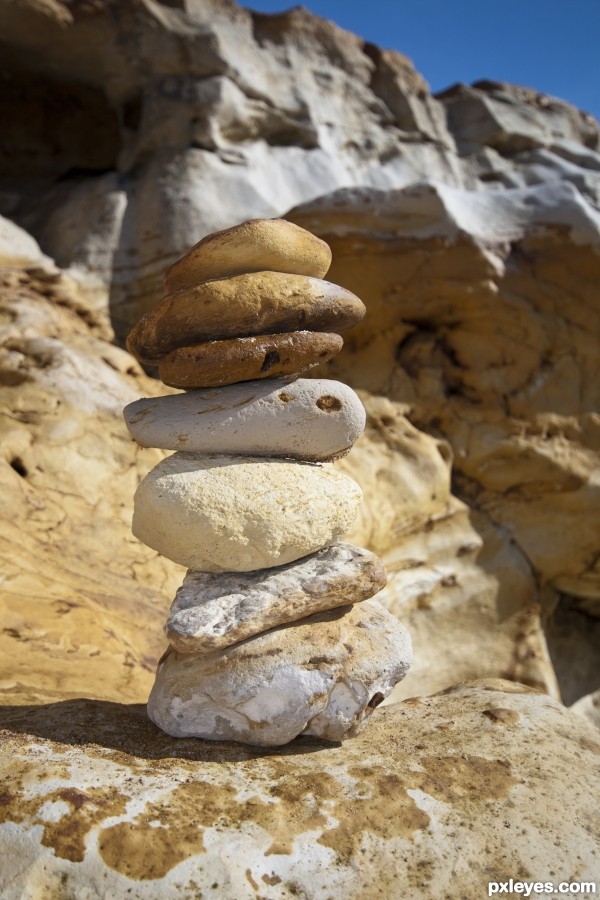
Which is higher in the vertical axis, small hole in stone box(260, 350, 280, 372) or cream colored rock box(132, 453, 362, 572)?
small hole in stone box(260, 350, 280, 372)

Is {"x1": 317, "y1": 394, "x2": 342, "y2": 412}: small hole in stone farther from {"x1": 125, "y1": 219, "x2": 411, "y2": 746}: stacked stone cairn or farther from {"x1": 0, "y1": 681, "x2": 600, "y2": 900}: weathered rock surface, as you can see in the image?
{"x1": 0, "y1": 681, "x2": 600, "y2": 900}: weathered rock surface

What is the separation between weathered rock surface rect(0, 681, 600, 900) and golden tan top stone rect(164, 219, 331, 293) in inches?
73.7

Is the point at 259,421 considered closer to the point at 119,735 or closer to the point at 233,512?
the point at 233,512

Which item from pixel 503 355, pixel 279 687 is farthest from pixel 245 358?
pixel 503 355

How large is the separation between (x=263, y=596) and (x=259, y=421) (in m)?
0.73

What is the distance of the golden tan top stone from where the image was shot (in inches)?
116

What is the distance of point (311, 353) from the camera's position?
3049mm

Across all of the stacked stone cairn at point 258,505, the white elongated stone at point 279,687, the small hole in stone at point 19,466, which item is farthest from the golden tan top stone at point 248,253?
the small hole in stone at point 19,466

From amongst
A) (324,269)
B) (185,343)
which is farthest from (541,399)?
(185,343)

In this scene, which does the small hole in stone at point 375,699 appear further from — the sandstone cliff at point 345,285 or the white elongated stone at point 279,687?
the sandstone cliff at point 345,285

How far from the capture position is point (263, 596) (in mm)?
2738

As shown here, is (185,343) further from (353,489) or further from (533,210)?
(533,210)

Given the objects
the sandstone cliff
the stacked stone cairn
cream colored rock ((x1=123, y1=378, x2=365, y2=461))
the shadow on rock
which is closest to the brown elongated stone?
the stacked stone cairn

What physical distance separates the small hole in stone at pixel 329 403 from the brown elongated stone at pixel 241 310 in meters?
0.35
